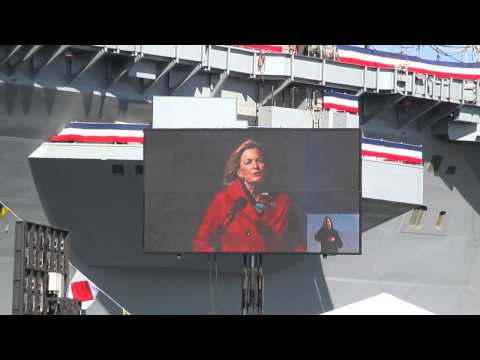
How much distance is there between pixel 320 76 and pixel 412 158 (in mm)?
3324

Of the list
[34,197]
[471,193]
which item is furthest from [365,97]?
[34,197]

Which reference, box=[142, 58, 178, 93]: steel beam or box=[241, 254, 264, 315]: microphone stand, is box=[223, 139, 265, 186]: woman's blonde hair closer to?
box=[241, 254, 264, 315]: microphone stand

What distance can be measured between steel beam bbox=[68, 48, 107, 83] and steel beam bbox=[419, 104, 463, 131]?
36.2 feet

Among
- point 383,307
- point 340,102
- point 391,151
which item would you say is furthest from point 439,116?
point 383,307

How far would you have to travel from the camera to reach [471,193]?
36406 mm

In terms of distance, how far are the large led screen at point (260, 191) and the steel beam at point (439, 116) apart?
21.4 feet

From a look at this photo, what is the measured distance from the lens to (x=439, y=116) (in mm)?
35031

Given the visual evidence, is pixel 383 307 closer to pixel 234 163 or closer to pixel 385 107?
pixel 234 163

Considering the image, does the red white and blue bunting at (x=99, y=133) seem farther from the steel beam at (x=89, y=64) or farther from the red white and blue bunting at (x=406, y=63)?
the red white and blue bunting at (x=406, y=63)

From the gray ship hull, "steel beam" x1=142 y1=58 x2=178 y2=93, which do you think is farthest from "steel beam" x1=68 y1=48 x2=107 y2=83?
"steel beam" x1=142 y1=58 x2=178 y2=93

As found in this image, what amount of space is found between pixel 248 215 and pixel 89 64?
506 cm

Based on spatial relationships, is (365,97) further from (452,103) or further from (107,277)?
(107,277)

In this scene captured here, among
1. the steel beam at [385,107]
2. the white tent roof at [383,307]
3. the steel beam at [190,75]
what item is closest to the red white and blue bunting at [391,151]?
the steel beam at [385,107]

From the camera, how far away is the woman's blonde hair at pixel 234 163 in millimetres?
28766
